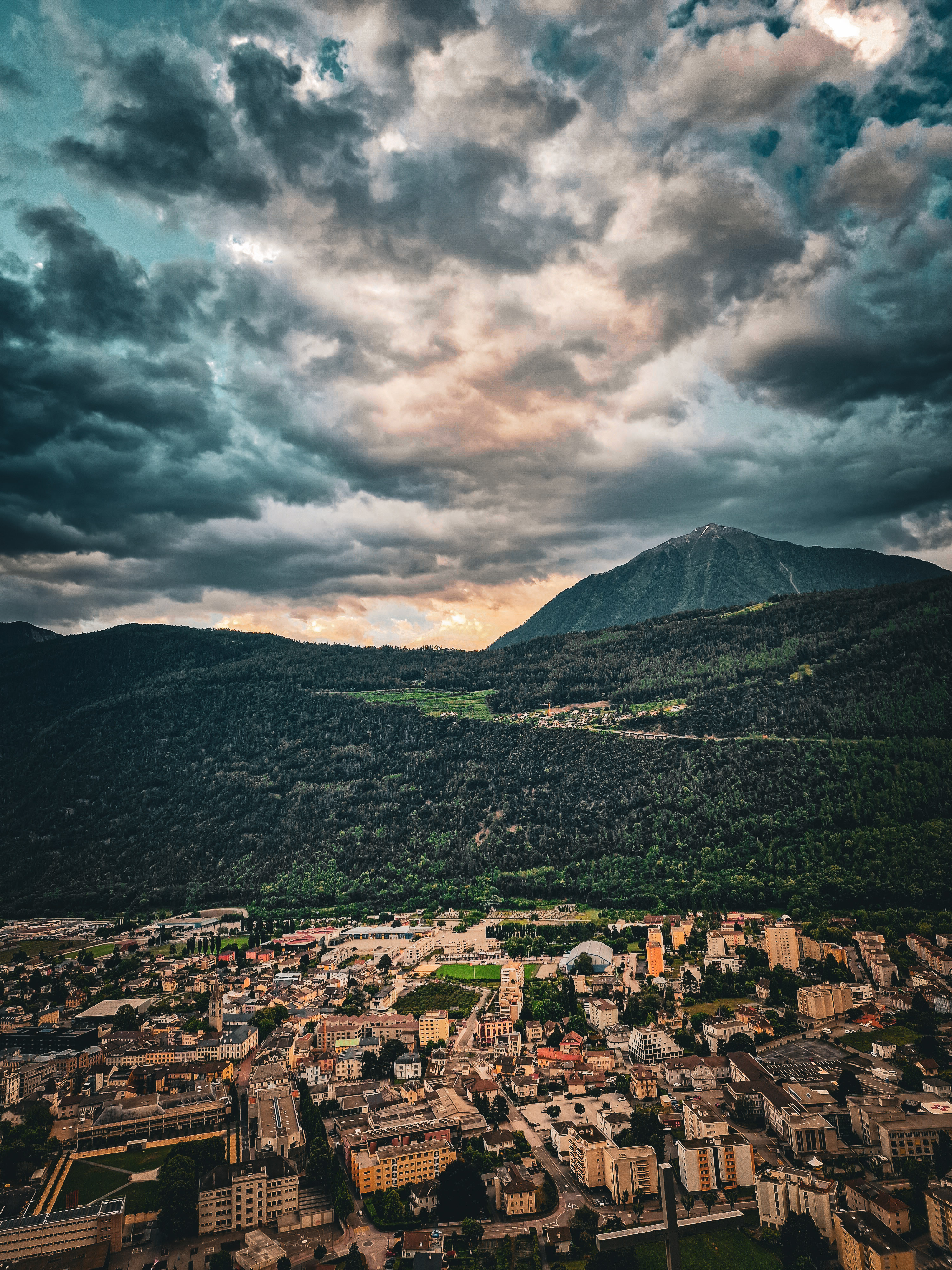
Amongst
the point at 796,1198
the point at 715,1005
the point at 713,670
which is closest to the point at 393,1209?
the point at 796,1198

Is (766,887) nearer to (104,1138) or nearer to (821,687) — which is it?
(821,687)

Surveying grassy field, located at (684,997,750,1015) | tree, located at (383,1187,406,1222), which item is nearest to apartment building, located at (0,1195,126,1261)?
tree, located at (383,1187,406,1222)

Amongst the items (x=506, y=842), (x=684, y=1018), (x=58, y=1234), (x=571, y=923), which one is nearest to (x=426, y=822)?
(x=506, y=842)

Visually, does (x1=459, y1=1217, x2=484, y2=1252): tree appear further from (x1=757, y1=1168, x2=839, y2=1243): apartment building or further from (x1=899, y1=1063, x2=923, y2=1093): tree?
(x1=899, y1=1063, x2=923, y2=1093): tree

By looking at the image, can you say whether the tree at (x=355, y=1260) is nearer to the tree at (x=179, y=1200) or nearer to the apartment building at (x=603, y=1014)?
the tree at (x=179, y=1200)

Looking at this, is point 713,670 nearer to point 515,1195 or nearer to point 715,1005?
point 715,1005
